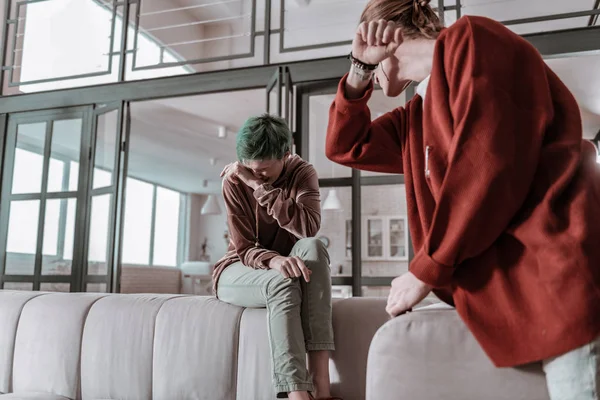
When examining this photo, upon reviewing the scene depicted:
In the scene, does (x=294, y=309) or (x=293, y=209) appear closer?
(x=294, y=309)

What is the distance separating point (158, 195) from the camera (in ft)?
33.1

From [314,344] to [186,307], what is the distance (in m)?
0.51

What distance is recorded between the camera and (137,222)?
30.6 ft

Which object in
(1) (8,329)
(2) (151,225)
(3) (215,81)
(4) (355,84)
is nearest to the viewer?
(4) (355,84)

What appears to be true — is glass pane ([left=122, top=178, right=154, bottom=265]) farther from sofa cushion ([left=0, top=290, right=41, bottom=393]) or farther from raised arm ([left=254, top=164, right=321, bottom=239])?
raised arm ([left=254, top=164, right=321, bottom=239])

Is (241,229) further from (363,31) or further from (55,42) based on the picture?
(55,42)

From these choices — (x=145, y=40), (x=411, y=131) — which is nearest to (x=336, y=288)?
(x=411, y=131)

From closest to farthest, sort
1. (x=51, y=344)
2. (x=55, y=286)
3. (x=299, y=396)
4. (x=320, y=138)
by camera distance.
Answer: (x=299, y=396), (x=51, y=344), (x=320, y=138), (x=55, y=286)

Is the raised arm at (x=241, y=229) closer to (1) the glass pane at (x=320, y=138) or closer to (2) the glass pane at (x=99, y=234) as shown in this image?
(1) the glass pane at (x=320, y=138)

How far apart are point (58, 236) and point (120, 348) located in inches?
107

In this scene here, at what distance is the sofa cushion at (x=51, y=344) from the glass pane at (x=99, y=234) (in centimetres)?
200

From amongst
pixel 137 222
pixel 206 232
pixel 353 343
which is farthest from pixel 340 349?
pixel 206 232

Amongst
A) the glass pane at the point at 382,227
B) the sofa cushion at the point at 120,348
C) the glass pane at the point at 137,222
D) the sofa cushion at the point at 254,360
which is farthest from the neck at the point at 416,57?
the glass pane at the point at 137,222

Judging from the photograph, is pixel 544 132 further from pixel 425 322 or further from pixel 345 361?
pixel 345 361
